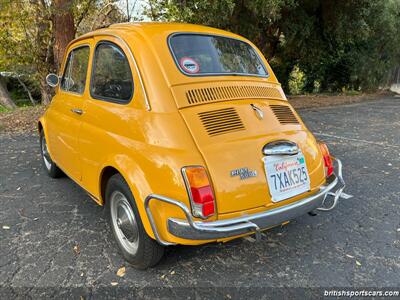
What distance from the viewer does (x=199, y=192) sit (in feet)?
7.36

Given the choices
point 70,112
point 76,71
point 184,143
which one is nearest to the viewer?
point 184,143

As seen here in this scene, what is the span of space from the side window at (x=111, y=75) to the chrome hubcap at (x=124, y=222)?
855 millimetres

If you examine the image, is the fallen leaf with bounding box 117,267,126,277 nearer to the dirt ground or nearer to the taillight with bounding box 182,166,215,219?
the taillight with bounding box 182,166,215,219

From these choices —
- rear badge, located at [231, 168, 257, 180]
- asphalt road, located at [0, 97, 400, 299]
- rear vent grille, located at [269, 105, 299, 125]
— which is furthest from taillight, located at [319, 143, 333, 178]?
rear badge, located at [231, 168, 257, 180]

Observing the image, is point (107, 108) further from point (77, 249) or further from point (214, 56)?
point (77, 249)

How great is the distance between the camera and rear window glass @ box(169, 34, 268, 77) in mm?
2904

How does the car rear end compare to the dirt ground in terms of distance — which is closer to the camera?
the car rear end

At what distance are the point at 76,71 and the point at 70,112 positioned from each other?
0.49 m

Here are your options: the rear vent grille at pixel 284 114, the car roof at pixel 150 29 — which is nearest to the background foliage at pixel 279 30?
the car roof at pixel 150 29

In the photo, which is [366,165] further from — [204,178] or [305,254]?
[204,178]

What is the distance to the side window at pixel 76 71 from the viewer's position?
3422 millimetres

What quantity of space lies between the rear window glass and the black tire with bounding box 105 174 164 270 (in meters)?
1.14

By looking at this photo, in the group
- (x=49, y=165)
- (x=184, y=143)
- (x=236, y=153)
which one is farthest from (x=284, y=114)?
(x=49, y=165)

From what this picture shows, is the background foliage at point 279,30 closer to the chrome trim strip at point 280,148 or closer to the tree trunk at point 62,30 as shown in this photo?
the tree trunk at point 62,30
